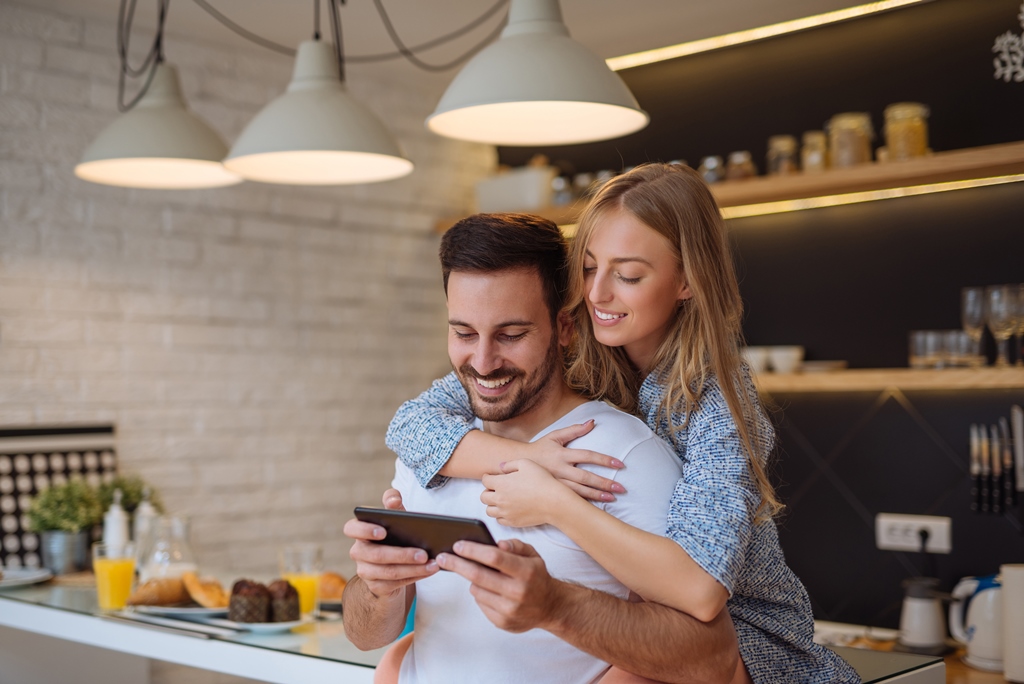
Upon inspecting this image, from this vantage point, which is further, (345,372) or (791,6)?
(345,372)

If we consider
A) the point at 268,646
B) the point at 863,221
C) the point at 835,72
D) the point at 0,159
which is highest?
the point at 835,72

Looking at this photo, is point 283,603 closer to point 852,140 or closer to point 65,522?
point 65,522

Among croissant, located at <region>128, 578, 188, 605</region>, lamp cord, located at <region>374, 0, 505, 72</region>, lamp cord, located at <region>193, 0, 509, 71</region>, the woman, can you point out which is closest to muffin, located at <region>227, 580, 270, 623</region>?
croissant, located at <region>128, 578, 188, 605</region>

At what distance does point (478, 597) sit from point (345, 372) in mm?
3019

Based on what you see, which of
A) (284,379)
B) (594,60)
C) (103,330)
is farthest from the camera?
(284,379)

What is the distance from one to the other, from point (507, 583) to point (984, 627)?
87.2 inches

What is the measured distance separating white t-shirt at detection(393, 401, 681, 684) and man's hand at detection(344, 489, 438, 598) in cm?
15

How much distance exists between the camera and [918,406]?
11.2 feet

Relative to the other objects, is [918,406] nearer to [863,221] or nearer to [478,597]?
[863,221]

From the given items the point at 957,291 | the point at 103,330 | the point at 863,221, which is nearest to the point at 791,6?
the point at 863,221

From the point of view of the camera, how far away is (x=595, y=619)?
125 cm

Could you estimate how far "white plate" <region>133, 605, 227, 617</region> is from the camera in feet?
7.35

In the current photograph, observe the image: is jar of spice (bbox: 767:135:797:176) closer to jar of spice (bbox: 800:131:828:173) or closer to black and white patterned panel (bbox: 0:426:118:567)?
jar of spice (bbox: 800:131:828:173)

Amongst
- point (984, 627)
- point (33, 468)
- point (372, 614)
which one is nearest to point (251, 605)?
point (372, 614)
